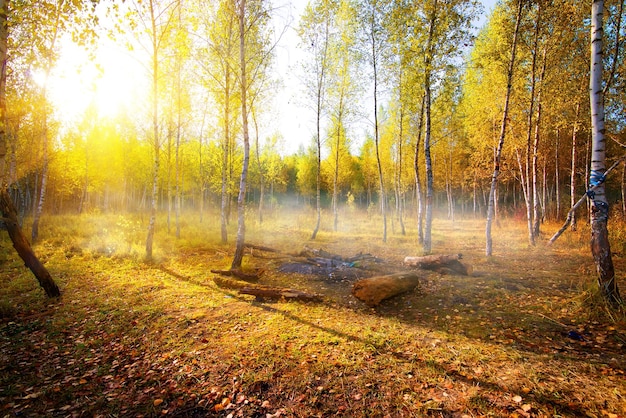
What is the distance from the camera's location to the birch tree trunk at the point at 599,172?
18.2 ft

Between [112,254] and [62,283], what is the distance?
3.45 meters

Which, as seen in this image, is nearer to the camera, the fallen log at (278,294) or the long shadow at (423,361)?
the long shadow at (423,361)

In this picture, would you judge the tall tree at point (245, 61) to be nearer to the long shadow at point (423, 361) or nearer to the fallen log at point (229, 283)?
the fallen log at point (229, 283)

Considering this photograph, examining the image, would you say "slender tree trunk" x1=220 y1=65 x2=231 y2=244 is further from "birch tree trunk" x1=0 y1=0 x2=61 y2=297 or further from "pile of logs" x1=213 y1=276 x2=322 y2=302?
"pile of logs" x1=213 y1=276 x2=322 y2=302

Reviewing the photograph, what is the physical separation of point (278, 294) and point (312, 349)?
2.83 metres

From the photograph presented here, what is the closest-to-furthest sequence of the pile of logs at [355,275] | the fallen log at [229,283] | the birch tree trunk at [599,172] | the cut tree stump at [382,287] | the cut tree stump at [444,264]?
the birch tree trunk at [599,172]
the cut tree stump at [382,287]
the pile of logs at [355,275]
the fallen log at [229,283]
the cut tree stump at [444,264]

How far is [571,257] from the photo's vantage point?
428 inches

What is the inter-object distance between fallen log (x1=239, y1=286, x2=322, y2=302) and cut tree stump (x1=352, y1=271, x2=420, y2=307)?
3.81ft

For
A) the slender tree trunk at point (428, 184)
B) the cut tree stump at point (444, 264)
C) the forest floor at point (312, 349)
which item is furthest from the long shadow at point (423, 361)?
the slender tree trunk at point (428, 184)

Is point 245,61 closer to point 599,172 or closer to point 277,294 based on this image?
point 277,294

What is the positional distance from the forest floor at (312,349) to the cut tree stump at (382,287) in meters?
0.20

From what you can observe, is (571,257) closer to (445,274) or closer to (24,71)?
(445,274)

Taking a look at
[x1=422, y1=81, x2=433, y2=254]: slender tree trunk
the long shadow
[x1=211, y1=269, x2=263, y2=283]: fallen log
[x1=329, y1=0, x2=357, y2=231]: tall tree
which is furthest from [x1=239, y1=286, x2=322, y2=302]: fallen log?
[x1=329, y1=0, x2=357, y2=231]: tall tree

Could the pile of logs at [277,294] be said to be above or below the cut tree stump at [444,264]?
below
